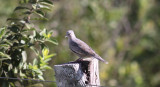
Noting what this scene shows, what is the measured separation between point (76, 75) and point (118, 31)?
10168 mm

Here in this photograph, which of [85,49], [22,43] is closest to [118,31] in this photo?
[22,43]

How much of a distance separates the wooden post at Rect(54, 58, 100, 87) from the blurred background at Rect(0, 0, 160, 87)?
3998mm

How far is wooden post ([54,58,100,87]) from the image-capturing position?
15.1 ft

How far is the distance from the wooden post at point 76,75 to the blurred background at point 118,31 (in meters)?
4.00

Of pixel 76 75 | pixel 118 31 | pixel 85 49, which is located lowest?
pixel 76 75

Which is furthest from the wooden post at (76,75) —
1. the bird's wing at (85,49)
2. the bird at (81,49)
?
the bird's wing at (85,49)

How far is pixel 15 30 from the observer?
242 inches

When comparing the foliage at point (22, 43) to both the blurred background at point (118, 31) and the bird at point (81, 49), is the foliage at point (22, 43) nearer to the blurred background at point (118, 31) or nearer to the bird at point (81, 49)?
the bird at point (81, 49)

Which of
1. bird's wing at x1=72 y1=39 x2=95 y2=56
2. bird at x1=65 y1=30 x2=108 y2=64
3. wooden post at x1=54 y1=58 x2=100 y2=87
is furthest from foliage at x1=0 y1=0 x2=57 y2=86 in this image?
wooden post at x1=54 y1=58 x2=100 y2=87

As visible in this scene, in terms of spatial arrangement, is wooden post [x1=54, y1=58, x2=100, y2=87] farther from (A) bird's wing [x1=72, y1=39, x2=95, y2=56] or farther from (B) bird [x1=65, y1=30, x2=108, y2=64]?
(A) bird's wing [x1=72, y1=39, x2=95, y2=56]

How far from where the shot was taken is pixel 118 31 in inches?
576

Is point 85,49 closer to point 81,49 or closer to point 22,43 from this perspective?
point 81,49

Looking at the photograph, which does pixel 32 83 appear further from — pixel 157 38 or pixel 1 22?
pixel 157 38

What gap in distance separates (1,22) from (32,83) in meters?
1.32
